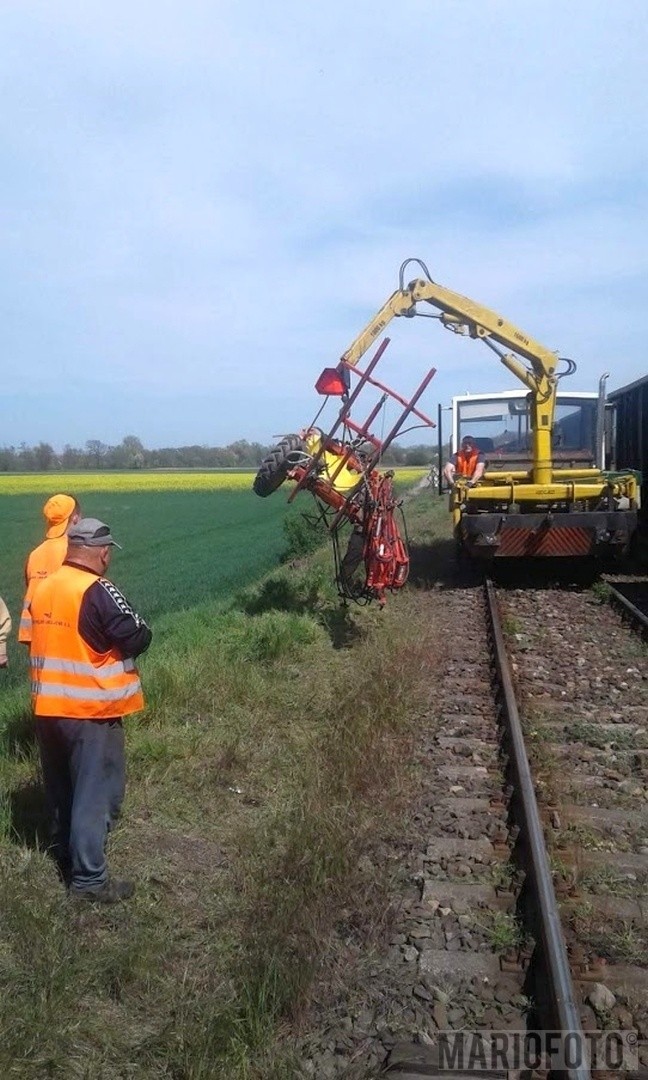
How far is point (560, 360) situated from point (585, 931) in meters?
10.7

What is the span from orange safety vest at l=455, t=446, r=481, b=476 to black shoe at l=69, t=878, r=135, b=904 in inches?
411

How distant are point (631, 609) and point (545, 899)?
7.54 metres

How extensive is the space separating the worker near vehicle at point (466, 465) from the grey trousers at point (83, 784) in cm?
981

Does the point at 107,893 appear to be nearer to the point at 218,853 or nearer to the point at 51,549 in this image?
the point at 218,853

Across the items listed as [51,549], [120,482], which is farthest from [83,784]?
[120,482]

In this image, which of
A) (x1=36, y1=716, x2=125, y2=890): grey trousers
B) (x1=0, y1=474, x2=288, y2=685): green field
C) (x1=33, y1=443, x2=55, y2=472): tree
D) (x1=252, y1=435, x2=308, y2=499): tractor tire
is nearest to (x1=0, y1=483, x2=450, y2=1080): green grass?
(x1=36, y1=716, x2=125, y2=890): grey trousers

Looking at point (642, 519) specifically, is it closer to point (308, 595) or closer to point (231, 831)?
point (308, 595)

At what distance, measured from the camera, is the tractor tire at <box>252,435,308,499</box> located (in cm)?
991

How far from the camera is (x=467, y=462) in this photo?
14.3 meters

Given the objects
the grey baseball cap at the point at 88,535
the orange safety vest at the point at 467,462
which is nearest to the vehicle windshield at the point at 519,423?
the orange safety vest at the point at 467,462

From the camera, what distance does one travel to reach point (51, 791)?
187 inches

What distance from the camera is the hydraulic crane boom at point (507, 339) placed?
41.7 feet

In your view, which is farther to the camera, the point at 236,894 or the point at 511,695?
the point at 511,695

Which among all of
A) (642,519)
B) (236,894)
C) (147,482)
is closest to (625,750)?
(236,894)
